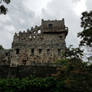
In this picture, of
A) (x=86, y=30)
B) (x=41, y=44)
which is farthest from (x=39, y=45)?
(x=86, y=30)

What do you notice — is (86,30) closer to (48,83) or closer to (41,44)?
(48,83)

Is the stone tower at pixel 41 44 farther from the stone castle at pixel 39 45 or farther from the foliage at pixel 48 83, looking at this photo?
the foliage at pixel 48 83

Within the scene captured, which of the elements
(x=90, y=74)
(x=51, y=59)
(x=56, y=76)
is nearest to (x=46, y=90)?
(x=56, y=76)

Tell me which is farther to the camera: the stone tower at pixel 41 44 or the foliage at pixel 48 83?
the stone tower at pixel 41 44

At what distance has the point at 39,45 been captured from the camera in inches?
1372

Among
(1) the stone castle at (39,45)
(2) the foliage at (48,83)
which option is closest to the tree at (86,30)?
(2) the foliage at (48,83)

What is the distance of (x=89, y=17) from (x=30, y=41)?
2305 cm

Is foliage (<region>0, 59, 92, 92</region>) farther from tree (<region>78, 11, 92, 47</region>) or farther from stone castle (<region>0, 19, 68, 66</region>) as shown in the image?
stone castle (<region>0, 19, 68, 66</region>)

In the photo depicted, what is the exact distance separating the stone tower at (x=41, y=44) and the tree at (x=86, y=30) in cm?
1976

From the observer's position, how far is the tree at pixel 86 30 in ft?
41.3

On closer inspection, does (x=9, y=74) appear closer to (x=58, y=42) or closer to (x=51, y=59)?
(x=51, y=59)

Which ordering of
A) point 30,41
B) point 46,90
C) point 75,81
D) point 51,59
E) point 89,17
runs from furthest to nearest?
point 30,41
point 51,59
point 89,17
point 46,90
point 75,81

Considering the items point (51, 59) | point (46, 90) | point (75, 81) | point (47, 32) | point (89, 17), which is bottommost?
point (46, 90)

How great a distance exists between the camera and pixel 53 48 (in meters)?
34.2
